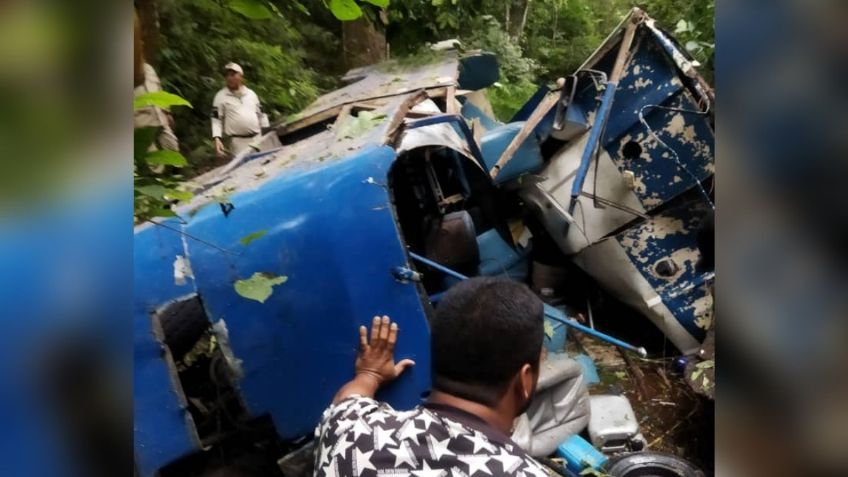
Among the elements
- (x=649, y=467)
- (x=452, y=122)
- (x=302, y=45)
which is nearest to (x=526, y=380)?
(x=649, y=467)

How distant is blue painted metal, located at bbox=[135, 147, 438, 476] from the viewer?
2340 millimetres

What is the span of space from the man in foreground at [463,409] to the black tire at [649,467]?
1658 millimetres

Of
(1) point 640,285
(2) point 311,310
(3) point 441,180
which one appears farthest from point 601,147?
(2) point 311,310

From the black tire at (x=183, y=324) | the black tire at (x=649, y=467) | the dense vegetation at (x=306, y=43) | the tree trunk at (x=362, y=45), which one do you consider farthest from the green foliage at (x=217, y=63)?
the black tire at (x=649, y=467)

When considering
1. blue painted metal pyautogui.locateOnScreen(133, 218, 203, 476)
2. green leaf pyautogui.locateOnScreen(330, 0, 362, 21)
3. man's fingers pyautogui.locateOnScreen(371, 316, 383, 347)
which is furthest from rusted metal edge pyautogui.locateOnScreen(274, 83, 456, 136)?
green leaf pyautogui.locateOnScreen(330, 0, 362, 21)

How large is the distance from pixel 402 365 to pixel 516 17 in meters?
10.9

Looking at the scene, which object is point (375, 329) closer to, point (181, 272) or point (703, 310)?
point (181, 272)

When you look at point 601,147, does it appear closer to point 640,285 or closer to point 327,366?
point 640,285

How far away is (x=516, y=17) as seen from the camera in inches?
479

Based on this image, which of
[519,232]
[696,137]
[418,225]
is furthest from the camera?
[519,232]

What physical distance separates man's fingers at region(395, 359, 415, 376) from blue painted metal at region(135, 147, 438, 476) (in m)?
0.03

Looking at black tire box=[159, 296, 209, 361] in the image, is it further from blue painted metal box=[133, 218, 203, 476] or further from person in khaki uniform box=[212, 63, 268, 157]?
person in khaki uniform box=[212, 63, 268, 157]

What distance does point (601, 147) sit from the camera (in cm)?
441

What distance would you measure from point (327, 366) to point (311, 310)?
0.72 feet
